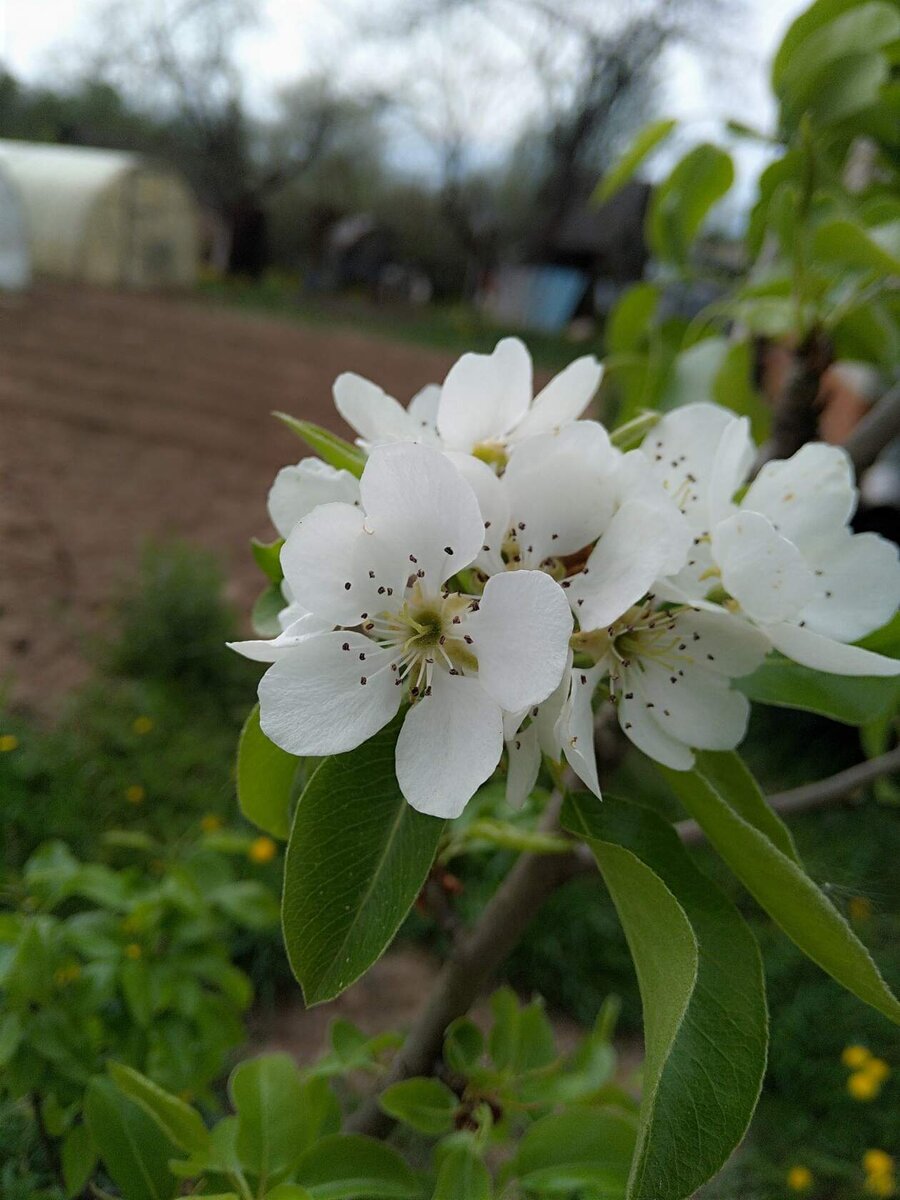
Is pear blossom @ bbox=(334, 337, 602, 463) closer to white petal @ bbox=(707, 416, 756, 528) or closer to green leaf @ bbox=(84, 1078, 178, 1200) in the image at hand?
white petal @ bbox=(707, 416, 756, 528)

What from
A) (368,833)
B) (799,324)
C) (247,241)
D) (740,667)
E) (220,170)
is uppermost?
(799,324)

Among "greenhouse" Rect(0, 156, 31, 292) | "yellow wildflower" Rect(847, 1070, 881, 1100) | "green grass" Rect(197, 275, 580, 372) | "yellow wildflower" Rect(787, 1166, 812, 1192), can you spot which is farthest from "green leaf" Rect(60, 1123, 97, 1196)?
"green grass" Rect(197, 275, 580, 372)

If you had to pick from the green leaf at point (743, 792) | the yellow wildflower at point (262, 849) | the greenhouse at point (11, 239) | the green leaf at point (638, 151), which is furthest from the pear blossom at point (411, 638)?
the greenhouse at point (11, 239)

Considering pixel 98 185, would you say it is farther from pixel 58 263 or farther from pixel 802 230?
pixel 802 230

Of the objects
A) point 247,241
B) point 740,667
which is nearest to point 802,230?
point 740,667

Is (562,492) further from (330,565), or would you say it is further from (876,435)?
(876,435)

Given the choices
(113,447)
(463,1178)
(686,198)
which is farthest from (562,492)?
(113,447)

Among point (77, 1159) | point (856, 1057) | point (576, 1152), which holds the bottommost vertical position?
point (856, 1057)
